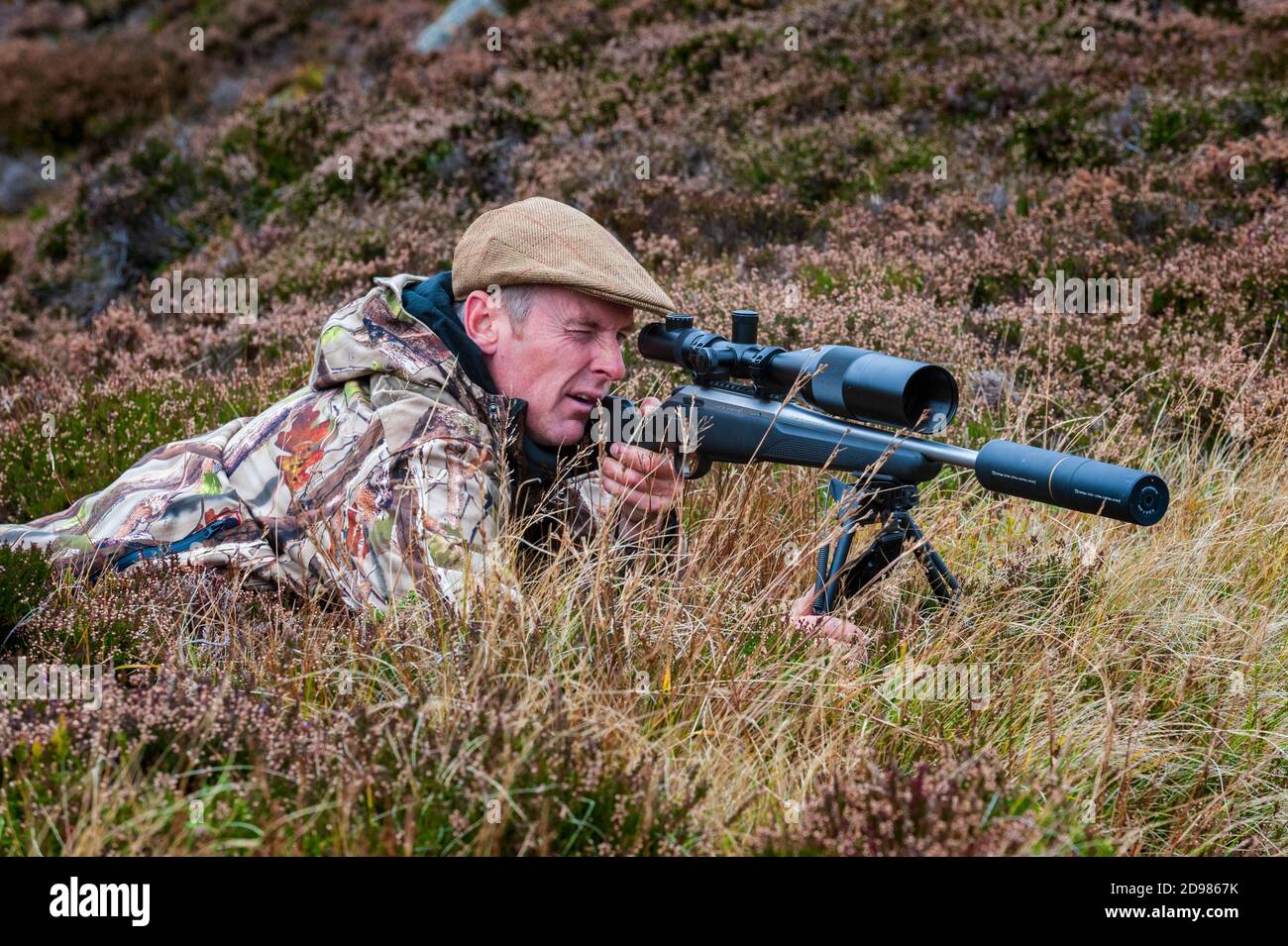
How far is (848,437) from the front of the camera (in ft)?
10.2

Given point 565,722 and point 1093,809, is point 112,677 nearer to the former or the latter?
point 565,722

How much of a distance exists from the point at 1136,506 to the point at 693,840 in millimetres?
1170

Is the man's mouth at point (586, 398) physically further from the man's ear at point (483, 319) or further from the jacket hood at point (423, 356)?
the man's ear at point (483, 319)

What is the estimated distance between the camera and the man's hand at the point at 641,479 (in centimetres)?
354

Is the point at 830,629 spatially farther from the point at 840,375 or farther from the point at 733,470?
the point at 733,470

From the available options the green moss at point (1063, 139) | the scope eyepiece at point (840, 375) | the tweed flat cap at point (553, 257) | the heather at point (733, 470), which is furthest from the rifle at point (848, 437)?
the green moss at point (1063, 139)

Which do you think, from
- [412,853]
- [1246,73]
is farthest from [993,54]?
[412,853]

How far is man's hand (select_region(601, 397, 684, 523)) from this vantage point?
11.6 ft

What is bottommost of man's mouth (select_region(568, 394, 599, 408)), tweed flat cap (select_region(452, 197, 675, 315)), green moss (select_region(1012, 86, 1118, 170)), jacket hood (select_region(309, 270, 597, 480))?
man's mouth (select_region(568, 394, 599, 408))

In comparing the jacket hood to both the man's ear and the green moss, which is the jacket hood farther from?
the green moss

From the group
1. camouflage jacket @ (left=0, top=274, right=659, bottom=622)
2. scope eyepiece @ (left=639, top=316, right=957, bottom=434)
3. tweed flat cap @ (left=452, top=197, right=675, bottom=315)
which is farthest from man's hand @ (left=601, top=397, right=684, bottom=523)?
tweed flat cap @ (left=452, top=197, right=675, bottom=315)

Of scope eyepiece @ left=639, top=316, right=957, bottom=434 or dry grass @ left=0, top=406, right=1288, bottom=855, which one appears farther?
scope eyepiece @ left=639, top=316, right=957, bottom=434

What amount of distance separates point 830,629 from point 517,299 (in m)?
1.36

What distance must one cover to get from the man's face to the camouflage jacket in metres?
0.10
